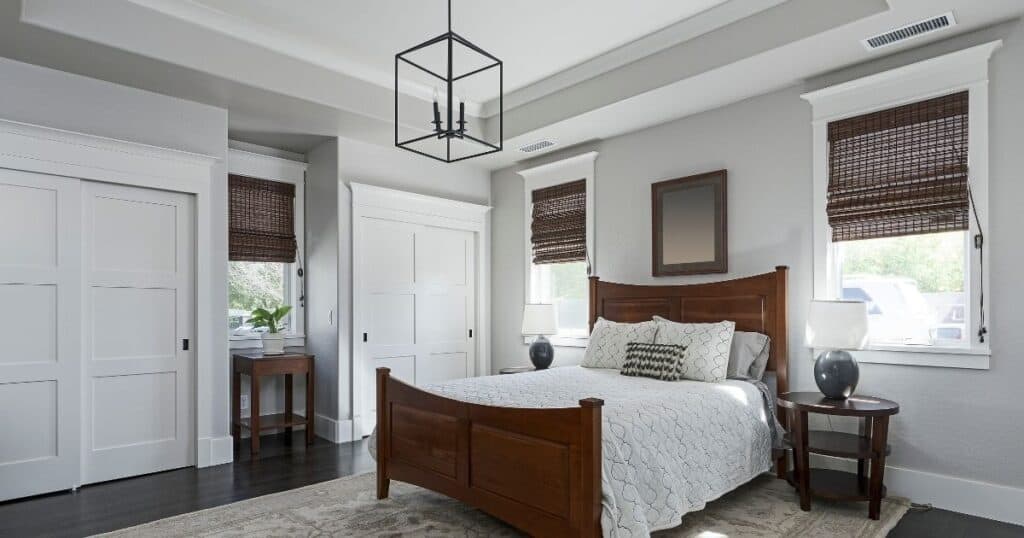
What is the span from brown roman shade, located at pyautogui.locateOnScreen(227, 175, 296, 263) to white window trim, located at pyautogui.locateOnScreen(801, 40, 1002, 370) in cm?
437

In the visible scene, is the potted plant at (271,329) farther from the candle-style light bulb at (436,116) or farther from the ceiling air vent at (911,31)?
the ceiling air vent at (911,31)

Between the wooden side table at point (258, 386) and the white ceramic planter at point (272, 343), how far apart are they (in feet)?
0.34

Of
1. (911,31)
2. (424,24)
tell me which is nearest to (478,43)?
(424,24)

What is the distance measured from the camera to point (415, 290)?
227 inches

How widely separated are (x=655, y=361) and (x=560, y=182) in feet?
7.79

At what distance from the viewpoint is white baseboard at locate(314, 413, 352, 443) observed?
201 inches

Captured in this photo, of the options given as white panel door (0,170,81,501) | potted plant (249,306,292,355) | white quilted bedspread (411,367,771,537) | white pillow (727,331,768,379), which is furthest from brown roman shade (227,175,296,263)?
white pillow (727,331,768,379)

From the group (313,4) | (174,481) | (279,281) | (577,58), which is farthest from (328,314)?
(577,58)

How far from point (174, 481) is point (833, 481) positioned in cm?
411

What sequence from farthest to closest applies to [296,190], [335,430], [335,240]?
1. [296,190]
2. [335,240]
3. [335,430]

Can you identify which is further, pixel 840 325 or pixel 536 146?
pixel 536 146

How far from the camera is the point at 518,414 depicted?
276 centimetres

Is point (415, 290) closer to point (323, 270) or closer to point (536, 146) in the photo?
point (323, 270)

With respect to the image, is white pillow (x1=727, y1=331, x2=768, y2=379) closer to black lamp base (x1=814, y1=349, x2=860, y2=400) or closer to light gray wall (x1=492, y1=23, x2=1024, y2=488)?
light gray wall (x1=492, y1=23, x2=1024, y2=488)
